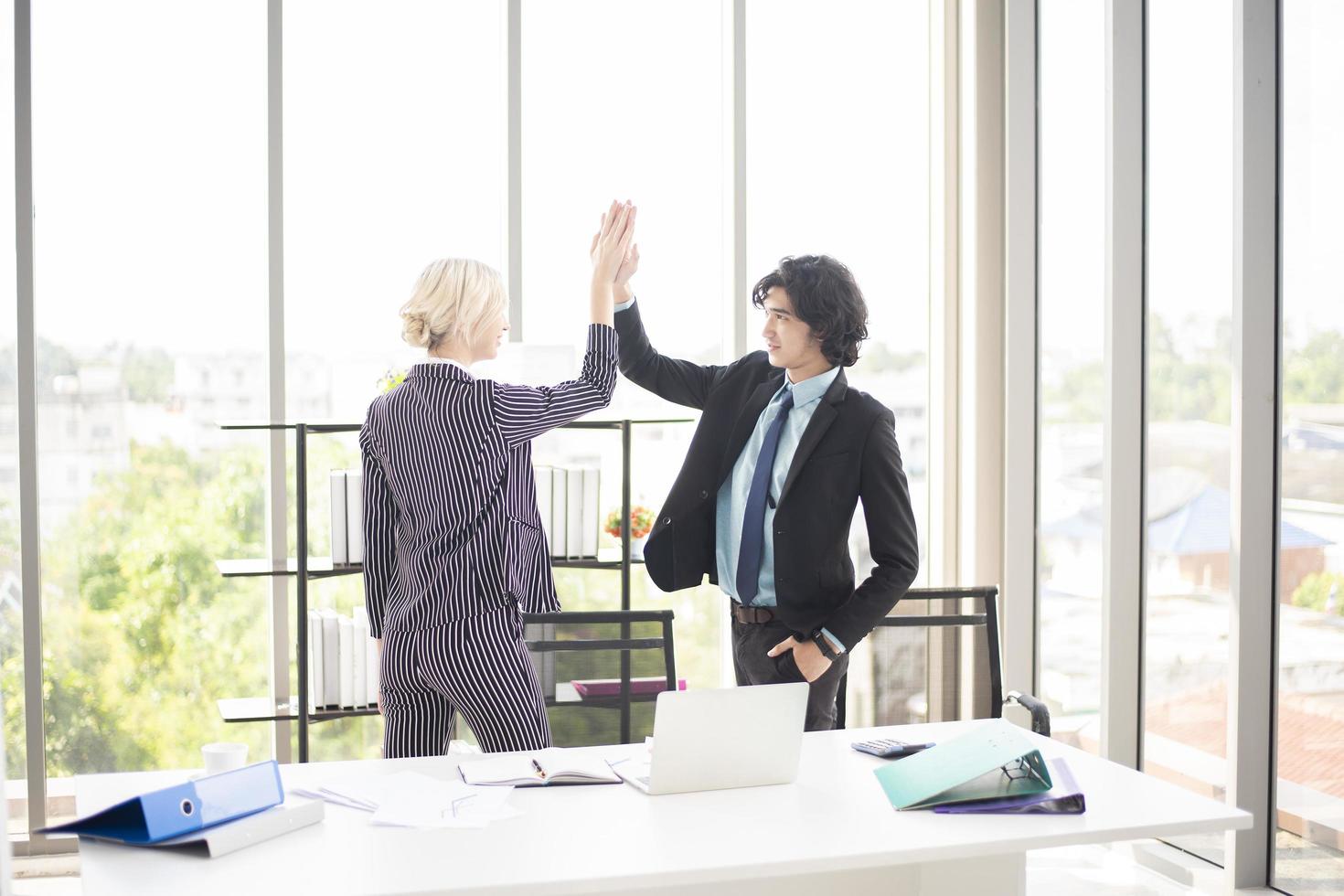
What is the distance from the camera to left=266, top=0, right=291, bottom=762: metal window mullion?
4020 mm

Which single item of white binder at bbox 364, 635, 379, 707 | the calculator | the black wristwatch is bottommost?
white binder at bbox 364, 635, 379, 707

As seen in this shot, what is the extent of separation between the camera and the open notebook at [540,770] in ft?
6.92

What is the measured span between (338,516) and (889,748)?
6.67ft

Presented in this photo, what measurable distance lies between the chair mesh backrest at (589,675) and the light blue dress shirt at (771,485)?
0.23 m

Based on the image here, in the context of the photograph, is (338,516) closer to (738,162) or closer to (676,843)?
(738,162)

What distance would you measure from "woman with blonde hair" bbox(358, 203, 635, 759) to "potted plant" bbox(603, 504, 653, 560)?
135cm

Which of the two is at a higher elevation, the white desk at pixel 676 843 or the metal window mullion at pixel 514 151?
the metal window mullion at pixel 514 151

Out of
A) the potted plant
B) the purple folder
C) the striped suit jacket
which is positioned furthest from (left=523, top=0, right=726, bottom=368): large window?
the purple folder

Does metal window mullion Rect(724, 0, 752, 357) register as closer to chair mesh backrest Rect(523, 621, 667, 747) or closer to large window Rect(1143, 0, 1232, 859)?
large window Rect(1143, 0, 1232, 859)

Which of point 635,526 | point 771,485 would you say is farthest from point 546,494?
point 771,485

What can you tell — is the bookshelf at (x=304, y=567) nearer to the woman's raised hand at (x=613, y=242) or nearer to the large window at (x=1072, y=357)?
the woman's raised hand at (x=613, y=242)

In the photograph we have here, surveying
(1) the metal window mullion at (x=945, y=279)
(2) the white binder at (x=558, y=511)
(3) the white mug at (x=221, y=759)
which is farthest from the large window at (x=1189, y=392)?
(3) the white mug at (x=221, y=759)

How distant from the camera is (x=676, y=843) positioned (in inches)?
70.5

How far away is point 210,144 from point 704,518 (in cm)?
238
